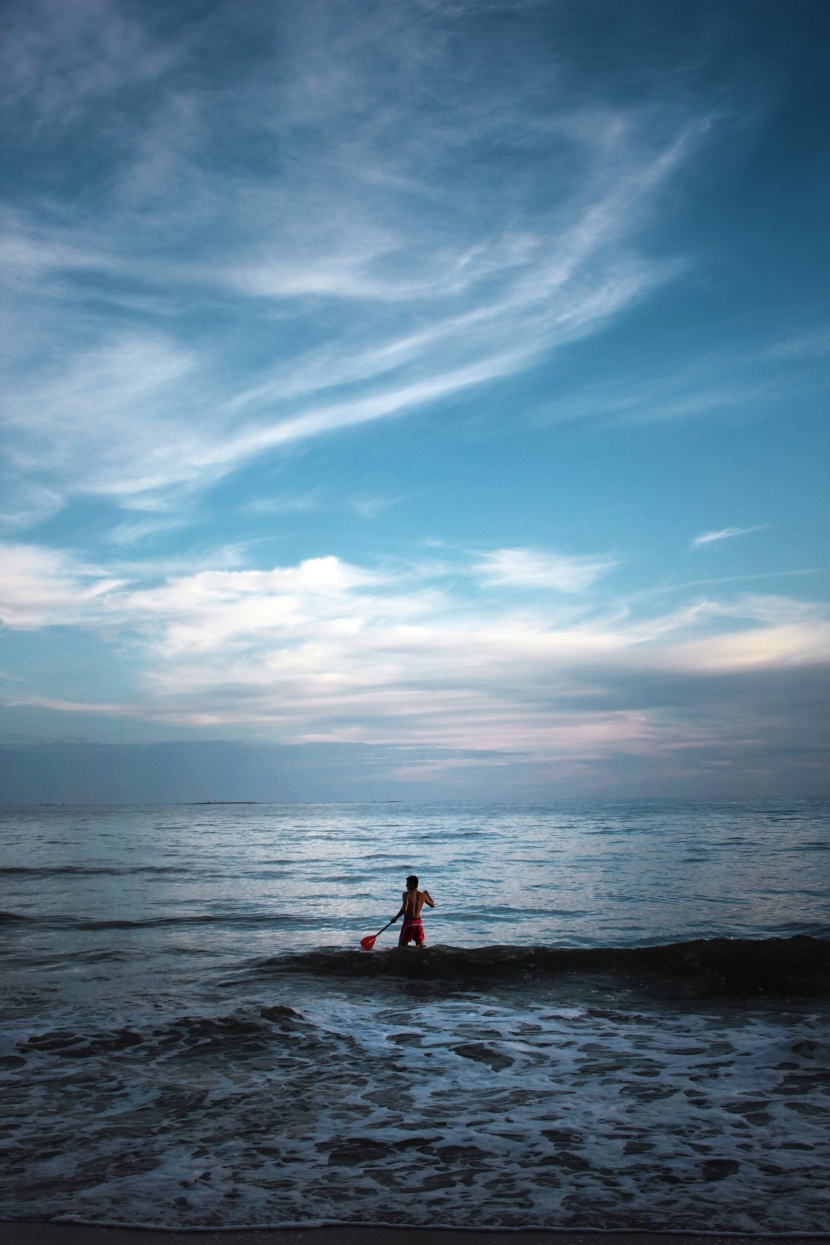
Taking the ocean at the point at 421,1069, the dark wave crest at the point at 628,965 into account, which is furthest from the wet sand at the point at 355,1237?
the dark wave crest at the point at 628,965

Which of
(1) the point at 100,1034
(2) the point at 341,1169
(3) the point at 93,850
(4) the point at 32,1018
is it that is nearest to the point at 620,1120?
(2) the point at 341,1169

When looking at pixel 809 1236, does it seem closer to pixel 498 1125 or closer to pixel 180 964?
pixel 498 1125

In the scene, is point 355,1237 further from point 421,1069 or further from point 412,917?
point 412,917

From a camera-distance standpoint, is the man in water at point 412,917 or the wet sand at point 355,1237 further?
the man in water at point 412,917

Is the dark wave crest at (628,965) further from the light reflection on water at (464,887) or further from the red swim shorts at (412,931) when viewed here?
the light reflection on water at (464,887)

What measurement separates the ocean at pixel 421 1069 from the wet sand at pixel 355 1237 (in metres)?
0.13

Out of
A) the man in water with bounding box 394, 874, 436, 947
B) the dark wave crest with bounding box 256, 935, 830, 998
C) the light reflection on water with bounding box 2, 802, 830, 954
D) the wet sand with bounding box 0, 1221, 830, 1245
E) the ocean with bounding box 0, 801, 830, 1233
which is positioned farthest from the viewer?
the light reflection on water with bounding box 2, 802, 830, 954

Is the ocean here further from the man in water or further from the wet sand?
the man in water

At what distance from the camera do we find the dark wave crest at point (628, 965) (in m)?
14.8

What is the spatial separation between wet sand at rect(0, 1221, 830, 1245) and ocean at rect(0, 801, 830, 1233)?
0.13 meters

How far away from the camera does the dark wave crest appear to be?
14.8 meters

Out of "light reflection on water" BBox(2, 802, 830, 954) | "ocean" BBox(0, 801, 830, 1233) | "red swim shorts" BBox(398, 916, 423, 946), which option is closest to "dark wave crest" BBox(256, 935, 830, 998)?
"ocean" BBox(0, 801, 830, 1233)

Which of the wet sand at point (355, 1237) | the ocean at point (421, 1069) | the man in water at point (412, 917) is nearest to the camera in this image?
the wet sand at point (355, 1237)

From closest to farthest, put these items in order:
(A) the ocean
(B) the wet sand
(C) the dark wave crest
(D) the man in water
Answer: (B) the wet sand < (A) the ocean < (C) the dark wave crest < (D) the man in water
